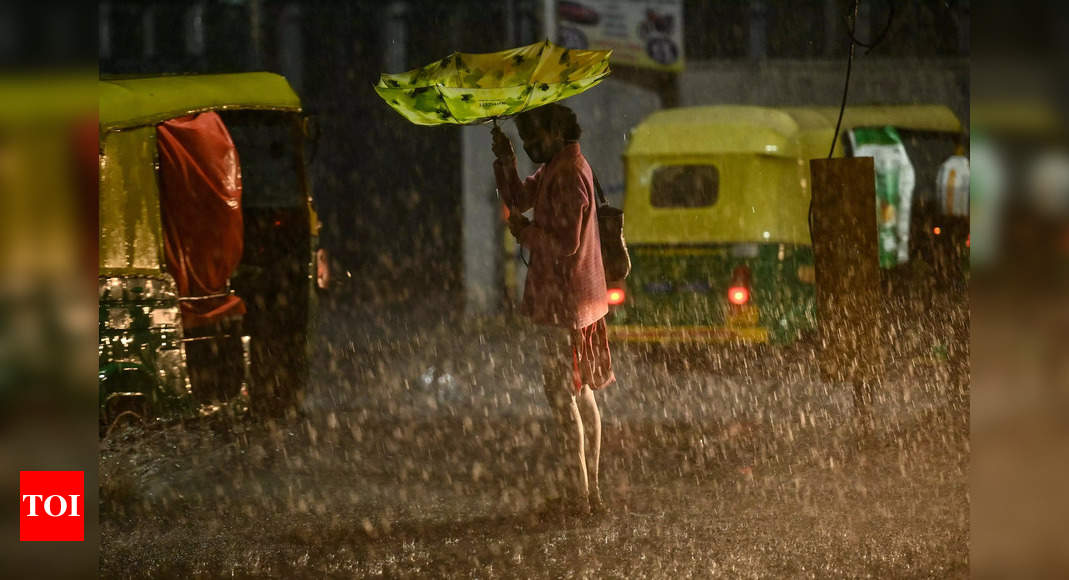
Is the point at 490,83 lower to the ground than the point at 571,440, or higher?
higher

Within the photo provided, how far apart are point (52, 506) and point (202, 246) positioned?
5336 millimetres

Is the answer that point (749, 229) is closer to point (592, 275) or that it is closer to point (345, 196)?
point (592, 275)

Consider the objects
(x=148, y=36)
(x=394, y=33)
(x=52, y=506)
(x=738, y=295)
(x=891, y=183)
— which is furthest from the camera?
(x=148, y=36)

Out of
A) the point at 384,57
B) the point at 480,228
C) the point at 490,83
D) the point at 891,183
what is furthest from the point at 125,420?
the point at 384,57

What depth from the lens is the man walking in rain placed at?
562 cm

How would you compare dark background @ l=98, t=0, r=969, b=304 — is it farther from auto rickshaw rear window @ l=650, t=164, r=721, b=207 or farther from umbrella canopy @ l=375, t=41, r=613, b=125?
umbrella canopy @ l=375, t=41, r=613, b=125

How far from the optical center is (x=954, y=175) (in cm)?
1678

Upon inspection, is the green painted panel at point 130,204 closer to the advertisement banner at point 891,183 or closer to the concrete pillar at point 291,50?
the advertisement banner at point 891,183

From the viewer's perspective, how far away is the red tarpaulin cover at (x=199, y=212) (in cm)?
761

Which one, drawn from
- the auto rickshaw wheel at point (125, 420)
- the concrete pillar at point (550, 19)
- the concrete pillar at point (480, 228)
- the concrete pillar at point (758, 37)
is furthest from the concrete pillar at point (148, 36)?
the auto rickshaw wheel at point (125, 420)

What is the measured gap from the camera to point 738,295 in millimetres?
11594

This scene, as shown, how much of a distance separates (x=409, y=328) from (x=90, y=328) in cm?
1470

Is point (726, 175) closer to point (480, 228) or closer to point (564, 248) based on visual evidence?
point (564, 248)

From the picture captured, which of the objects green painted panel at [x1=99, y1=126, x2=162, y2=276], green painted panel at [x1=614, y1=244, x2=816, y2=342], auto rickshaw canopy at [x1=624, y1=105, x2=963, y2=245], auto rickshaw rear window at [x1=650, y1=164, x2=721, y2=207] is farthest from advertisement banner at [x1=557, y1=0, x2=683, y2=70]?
green painted panel at [x1=99, y1=126, x2=162, y2=276]
